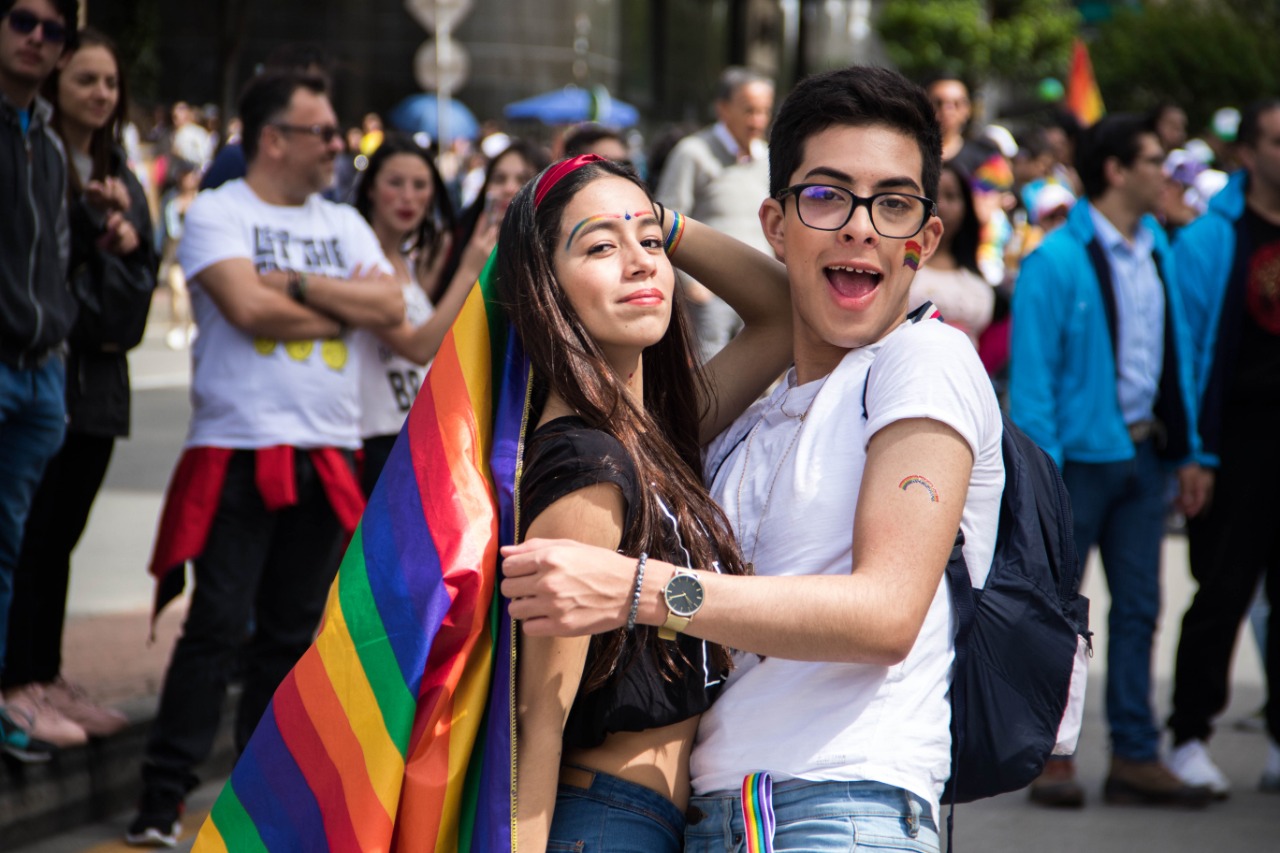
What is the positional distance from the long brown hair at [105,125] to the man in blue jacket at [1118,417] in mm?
3039

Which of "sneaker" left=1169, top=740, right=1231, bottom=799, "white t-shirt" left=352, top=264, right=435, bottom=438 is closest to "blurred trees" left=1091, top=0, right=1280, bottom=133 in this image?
"sneaker" left=1169, top=740, right=1231, bottom=799

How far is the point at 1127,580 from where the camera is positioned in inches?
206

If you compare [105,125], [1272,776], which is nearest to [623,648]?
[105,125]

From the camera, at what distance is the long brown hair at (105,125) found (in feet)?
15.8

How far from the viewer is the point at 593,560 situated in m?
2.02

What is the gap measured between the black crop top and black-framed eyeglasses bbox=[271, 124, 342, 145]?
2.93 metres

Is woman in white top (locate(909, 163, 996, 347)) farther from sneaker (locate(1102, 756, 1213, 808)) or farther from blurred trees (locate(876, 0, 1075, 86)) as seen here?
blurred trees (locate(876, 0, 1075, 86))

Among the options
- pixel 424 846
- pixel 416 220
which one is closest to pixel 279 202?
pixel 416 220

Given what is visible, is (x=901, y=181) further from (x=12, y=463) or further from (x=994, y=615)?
(x=12, y=463)

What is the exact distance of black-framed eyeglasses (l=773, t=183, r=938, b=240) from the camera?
2.38 m

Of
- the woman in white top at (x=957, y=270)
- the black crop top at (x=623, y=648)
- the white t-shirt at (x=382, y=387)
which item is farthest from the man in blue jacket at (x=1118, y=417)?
the black crop top at (x=623, y=648)

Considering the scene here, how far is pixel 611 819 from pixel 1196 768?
3632mm

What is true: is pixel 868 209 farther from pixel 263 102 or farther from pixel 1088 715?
pixel 1088 715

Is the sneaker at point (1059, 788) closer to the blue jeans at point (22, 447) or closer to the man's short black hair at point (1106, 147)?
the man's short black hair at point (1106, 147)
